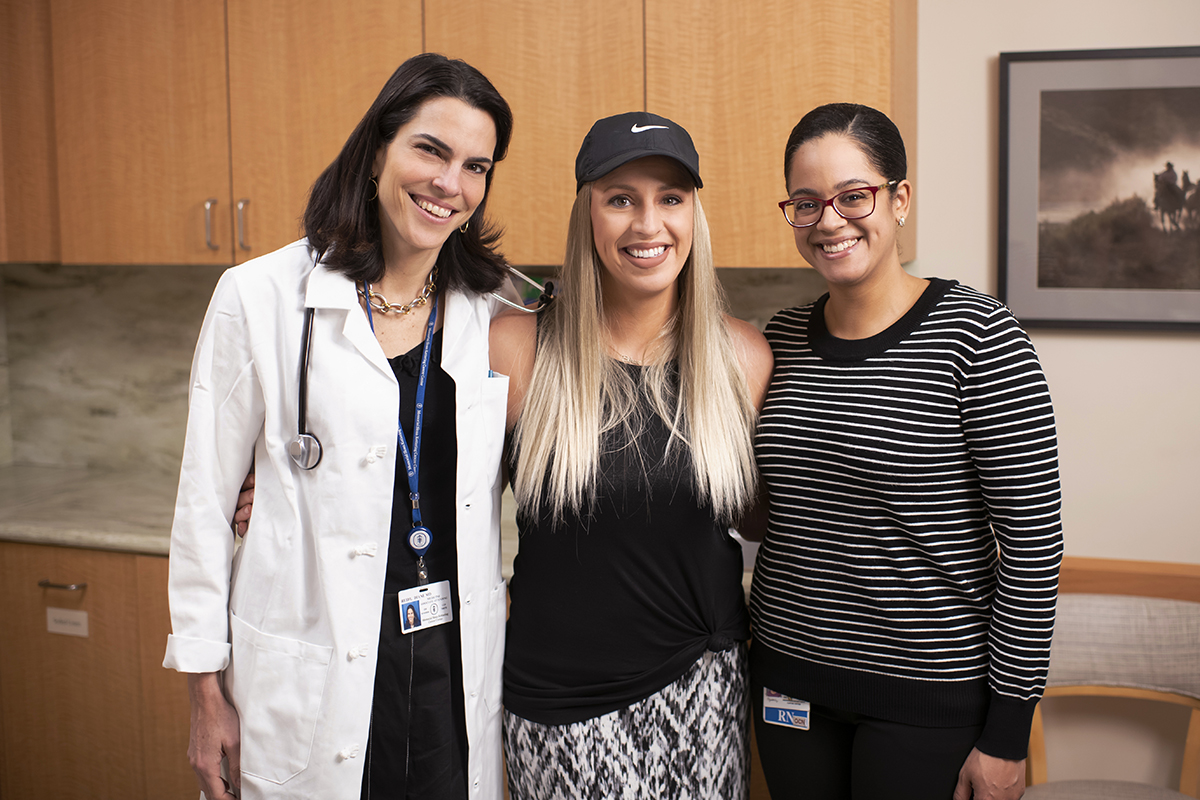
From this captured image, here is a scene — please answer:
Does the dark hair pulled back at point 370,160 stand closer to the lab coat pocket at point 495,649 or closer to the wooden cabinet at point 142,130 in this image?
the lab coat pocket at point 495,649

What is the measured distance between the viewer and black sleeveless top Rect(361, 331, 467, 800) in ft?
4.43

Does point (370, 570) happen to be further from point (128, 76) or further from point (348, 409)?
point (128, 76)

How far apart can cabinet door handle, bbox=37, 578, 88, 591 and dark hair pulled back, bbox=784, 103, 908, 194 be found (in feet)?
7.04

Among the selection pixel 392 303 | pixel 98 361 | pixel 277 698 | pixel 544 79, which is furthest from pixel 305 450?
pixel 98 361

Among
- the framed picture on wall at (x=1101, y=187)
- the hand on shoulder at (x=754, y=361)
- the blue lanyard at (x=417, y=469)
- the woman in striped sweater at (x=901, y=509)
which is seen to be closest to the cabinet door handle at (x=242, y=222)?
the blue lanyard at (x=417, y=469)

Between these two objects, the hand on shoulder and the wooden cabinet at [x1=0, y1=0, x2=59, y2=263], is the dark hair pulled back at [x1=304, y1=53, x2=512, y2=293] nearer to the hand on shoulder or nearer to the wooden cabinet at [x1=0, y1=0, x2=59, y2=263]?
the hand on shoulder

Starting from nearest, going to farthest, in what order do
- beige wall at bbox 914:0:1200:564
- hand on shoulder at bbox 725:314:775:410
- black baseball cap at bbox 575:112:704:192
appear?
1. black baseball cap at bbox 575:112:704:192
2. hand on shoulder at bbox 725:314:775:410
3. beige wall at bbox 914:0:1200:564

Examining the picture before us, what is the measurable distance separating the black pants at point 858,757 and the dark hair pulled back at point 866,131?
851mm

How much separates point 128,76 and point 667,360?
1.86 meters

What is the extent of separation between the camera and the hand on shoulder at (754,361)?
5.02ft

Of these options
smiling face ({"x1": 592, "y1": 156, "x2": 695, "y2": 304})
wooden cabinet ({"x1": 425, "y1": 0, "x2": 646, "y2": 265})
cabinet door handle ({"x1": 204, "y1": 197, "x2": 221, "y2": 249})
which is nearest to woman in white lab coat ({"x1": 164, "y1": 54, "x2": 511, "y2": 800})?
smiling face ({"x1": 592, "y1": 156, "x2": 695, "y2": 304})

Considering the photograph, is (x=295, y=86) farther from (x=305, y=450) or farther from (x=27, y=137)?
(x=305, y=450)

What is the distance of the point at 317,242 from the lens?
1.37 meters

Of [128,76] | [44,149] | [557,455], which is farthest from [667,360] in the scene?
[44,149]
